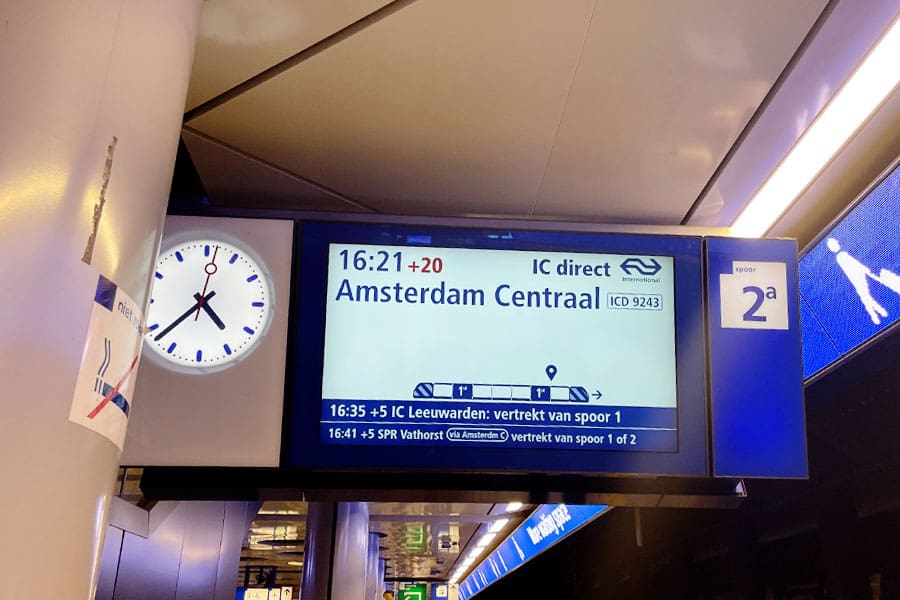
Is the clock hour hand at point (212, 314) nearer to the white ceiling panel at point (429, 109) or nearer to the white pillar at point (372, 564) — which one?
the white ceiling panel at point (429, 109)

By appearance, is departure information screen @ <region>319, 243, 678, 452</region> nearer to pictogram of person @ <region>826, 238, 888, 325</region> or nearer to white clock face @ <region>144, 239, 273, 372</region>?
white clock face @ <region>144, 239, 273, 372</region>

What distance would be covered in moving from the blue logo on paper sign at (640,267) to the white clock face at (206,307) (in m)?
1.32

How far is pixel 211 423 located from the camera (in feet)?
10.5

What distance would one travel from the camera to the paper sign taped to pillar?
1.81 meters

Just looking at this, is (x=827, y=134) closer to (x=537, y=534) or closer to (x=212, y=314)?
(x=212, y=314)

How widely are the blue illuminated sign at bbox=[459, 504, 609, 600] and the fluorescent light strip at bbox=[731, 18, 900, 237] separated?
153 inches

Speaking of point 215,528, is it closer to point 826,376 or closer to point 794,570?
point 794,570

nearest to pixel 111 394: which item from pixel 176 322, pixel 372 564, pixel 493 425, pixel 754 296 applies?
pixel 176 322

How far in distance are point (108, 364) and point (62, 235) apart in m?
0.29

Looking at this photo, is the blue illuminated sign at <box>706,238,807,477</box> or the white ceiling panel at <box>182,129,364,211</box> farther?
the white ceiling panel at <box>182,129,364,211</box>

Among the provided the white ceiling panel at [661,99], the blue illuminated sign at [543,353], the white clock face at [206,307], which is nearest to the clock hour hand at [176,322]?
the white clock face at [206,307]

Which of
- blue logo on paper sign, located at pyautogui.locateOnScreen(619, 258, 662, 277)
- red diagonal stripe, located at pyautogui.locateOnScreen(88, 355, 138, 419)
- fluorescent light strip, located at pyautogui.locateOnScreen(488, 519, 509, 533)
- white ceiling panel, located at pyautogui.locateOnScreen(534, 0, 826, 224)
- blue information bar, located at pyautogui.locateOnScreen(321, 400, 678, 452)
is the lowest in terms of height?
red diagonal stripe, located at pyautogui.locateOnScreen(88, 355, 138, 419)

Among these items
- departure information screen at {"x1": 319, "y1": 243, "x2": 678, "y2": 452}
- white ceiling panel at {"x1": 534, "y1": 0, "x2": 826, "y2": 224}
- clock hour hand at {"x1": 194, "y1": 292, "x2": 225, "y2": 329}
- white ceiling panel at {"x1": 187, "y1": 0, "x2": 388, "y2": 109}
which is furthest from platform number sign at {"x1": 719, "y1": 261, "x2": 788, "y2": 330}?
clock hour hand at {"x1": 194, "y1": 292, "x2": 225, "y2": 329}

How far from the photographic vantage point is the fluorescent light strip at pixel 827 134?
3.32 metres
